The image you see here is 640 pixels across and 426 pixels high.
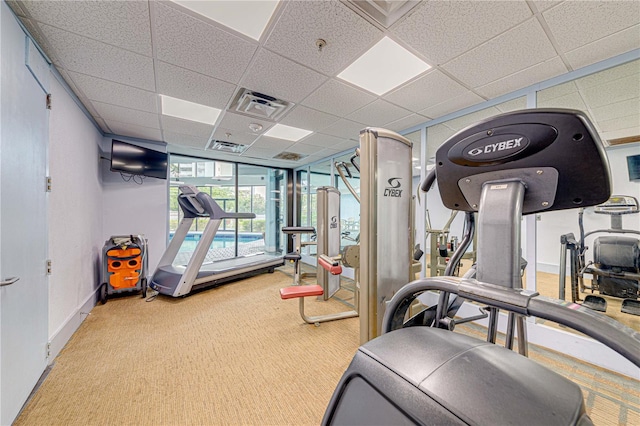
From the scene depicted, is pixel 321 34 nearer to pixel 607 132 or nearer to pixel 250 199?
pixel 607 132

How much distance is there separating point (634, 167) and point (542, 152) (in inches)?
173

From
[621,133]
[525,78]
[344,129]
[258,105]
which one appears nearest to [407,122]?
[344,129]

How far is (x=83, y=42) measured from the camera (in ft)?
6.27

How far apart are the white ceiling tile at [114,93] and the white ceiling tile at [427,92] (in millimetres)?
2728

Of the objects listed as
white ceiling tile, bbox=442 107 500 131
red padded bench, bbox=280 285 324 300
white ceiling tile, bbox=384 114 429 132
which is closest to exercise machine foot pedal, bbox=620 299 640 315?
white ceiling tile, bbox=442 107 500 131

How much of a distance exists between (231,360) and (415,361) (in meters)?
2.04

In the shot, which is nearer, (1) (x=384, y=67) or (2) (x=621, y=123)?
(1) (x=384, y=67)

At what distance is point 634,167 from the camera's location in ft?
10.6

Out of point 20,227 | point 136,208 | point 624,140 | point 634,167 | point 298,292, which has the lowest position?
point 298,292

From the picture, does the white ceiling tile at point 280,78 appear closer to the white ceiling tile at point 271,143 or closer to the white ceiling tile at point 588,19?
the white ceiling tile at point 271,143

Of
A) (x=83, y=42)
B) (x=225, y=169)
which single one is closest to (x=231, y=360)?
(x=83, y=42)

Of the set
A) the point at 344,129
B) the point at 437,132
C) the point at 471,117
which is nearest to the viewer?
the point at 471,117

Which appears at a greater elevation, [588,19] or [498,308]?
[588,19]

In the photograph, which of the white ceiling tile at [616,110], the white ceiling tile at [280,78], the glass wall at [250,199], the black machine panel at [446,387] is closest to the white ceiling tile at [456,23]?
the white ceiling tile at [280,78]
